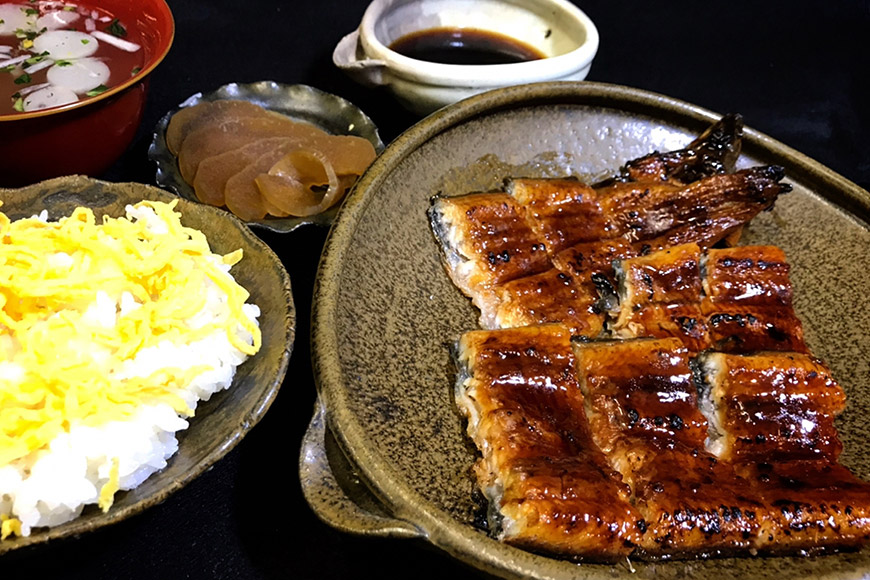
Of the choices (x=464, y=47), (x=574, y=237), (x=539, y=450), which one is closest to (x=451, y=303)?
(x=574, y=237)

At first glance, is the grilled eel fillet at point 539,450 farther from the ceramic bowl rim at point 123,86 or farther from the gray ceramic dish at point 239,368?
the ceramic bowl rim at point 123,86

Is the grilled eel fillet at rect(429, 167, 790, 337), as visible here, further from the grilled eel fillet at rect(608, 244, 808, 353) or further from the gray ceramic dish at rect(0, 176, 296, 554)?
the gray ceramic dish at rect(0, 176, 296, 554)

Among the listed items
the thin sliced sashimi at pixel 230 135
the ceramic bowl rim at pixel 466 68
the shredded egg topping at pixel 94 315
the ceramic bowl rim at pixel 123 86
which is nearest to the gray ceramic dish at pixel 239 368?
the shredded egg topping at pixel 94 315

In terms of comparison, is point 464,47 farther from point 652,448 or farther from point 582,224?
point 652,448

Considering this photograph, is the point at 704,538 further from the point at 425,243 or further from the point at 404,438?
the point at 425,243

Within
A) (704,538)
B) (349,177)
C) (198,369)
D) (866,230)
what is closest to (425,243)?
(349,177)

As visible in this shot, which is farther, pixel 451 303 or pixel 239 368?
pixel 451 303

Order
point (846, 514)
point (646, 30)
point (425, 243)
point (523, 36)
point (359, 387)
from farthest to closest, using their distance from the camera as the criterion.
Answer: point (646, 30), point (523, 36), point (425, 243), point (359, 387), point (846, 514)
